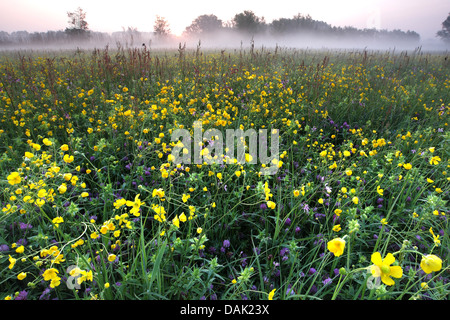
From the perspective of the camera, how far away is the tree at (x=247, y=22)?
47.2 metres

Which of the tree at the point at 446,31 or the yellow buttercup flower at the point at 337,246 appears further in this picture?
the tree at the point at 446,31

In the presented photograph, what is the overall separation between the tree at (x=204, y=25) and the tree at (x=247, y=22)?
750cm

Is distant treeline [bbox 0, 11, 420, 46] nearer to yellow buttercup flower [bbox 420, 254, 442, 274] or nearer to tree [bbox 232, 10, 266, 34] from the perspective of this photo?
tree [bbox 232, 10, 266, 34]

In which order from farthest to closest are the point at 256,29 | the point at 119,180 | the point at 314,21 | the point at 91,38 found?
the point at 314,21, the point at 256,29, the point at 91,38, the point at 119,180

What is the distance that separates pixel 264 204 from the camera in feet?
5.94

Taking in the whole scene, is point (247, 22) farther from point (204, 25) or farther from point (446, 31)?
point (446, 31)

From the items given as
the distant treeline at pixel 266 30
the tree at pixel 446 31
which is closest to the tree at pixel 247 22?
the distant treeline at pixel 266 30

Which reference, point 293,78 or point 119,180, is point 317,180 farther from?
point 293,78

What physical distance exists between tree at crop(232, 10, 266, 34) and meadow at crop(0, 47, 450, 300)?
1986 inches

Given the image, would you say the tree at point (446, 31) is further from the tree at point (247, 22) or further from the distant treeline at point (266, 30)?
the tree at point (247, 22)

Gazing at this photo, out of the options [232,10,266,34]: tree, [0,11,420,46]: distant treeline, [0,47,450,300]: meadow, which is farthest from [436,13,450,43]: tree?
[0,47,450,300]: meadow

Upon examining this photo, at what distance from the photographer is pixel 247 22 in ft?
156
